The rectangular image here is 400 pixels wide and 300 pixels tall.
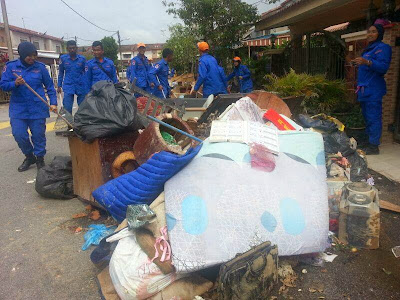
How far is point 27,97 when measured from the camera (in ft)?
16.3

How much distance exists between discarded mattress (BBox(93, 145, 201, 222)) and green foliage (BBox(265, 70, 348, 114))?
325 centimetres

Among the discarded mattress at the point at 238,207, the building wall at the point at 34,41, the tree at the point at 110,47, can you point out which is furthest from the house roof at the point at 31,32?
the discarded mattress at the point at 238,207

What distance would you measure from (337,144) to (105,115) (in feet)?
8.82

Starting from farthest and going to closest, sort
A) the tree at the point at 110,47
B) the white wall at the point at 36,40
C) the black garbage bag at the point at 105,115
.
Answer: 1. the tree at the point at 110,47
2. the white wall at the point at 36,40
3. the black garbage bag at the point at 105,115

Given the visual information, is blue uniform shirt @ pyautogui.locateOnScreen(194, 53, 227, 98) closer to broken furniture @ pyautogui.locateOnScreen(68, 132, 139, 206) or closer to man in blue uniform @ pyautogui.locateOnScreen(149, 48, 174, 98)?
man in blue uniform @ pyautogui.locateOnScreen(149, 48, 174, 98)

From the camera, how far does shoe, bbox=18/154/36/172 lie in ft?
17.2

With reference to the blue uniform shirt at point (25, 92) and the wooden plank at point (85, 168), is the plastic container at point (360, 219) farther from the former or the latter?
the blue uniform shirt at point (25, 92)

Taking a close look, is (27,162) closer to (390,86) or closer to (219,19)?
(390,86)

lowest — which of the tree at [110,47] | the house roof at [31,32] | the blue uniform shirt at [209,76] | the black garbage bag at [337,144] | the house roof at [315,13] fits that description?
the black garbage bag at [337,144]

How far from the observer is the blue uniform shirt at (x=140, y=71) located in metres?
7.23

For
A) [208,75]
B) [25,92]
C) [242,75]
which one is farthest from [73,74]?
[242,75]

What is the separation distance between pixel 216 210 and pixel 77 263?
50.9 inches

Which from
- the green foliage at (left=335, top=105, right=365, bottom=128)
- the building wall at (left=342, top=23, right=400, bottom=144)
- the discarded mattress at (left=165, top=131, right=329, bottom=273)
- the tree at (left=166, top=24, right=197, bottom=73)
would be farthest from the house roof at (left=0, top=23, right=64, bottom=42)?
the discarded mattress at (left=165, top=131, right=329, bottom=273)

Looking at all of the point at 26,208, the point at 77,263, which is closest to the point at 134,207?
the point at 77,263
